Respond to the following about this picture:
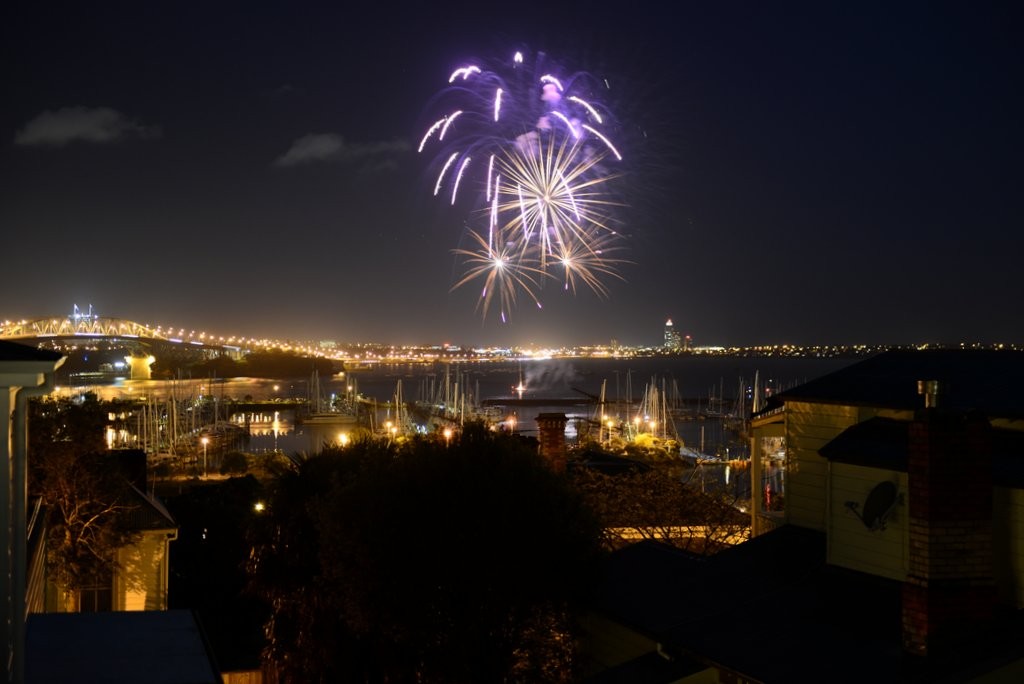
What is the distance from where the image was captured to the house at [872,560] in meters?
5.57

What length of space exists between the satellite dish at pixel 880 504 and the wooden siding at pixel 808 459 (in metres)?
1.45

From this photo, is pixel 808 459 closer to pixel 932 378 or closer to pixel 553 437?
pixel 932 378

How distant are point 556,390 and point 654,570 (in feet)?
442

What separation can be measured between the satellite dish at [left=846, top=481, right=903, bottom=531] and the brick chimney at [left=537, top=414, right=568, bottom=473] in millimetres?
5231

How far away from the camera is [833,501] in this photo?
7.27 meters

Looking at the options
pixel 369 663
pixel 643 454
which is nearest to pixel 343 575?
pixel 369 663

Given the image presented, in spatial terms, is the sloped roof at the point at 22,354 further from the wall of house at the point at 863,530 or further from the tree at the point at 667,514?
the tree at the point at 667,514

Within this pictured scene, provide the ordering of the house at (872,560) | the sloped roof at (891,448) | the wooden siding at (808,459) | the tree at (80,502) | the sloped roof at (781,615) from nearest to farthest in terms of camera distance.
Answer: the sloped roof at (781,615) → the house at (872,560) → the sloped roof at (891,448) → the wooden siding at (808,459) → the tree at (80,502)

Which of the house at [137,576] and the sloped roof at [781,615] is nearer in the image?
the sloped roof at [781,615]

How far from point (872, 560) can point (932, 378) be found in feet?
5.52

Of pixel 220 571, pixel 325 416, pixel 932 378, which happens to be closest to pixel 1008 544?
pixel 932 378

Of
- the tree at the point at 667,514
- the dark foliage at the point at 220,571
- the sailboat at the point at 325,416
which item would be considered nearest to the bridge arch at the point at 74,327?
the sailboat at the point at 325,416

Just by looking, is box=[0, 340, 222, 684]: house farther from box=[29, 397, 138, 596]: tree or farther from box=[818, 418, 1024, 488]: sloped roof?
box=[818, 418, 1024, 488]: sloped roof

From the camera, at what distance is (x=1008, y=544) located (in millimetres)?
5984
